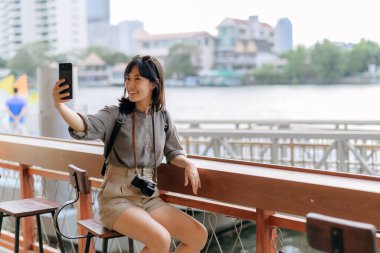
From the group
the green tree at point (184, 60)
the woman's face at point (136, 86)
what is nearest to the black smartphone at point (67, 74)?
the woman's face at point (136, 86)

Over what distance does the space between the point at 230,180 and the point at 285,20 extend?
4487 mm

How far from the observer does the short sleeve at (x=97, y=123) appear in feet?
6.75

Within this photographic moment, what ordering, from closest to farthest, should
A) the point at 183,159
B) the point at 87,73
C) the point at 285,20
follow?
the point at 183,159 → the point at 285,20 → the point at 87,73

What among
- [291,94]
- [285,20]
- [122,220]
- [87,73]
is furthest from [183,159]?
[291,94]

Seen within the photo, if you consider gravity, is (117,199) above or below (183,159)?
below

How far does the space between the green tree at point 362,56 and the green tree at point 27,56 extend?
19.9 feet

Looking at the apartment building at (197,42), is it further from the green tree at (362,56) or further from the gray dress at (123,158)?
the gray dress at (123,158)

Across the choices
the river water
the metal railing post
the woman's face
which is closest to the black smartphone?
the woman's face

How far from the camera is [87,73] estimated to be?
8234 millimetres

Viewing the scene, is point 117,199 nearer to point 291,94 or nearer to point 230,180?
point 230,180

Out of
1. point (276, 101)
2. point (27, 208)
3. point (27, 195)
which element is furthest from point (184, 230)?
point (276, 101)

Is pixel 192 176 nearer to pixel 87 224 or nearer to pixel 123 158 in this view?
pixel 123 158

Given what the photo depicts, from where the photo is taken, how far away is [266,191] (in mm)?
1991

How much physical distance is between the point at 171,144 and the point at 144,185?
0.86ft
